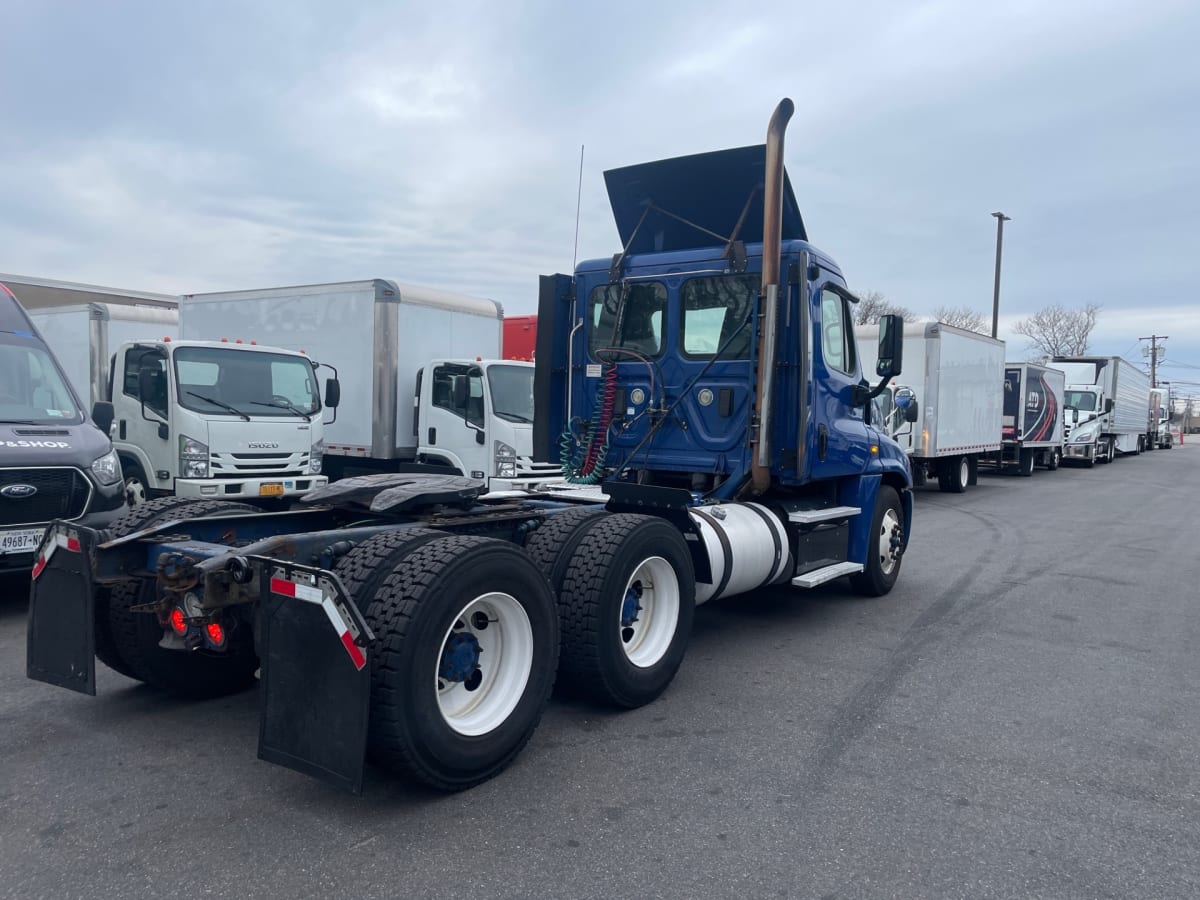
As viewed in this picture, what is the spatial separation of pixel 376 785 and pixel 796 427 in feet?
12.6

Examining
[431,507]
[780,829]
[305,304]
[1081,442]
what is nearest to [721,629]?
[431,507]

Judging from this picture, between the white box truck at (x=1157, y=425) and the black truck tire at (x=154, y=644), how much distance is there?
46.6 metres

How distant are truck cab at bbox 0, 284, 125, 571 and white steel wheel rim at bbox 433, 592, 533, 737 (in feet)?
14.0

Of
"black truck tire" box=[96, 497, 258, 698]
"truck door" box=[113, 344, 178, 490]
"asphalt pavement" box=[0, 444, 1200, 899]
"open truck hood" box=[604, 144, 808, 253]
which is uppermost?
"open truck hood" box=[604, 144, 808, 253]

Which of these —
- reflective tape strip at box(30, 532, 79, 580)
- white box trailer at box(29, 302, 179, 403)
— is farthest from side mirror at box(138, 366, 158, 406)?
reflective tape strip at box(30, 532, 79, 580)

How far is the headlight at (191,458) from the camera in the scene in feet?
31.7

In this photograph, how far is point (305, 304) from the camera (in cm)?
1224

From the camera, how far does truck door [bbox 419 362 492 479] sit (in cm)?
1094

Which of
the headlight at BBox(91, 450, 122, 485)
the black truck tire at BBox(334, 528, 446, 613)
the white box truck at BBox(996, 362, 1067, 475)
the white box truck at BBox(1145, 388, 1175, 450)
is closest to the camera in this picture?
the black truck tire at BBox(334, 528, 446, 613)

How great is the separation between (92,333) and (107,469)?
8.54 metres

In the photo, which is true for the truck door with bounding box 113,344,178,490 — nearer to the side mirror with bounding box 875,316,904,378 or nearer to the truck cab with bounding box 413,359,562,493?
the truck cab with bounding box 413,359,562,493

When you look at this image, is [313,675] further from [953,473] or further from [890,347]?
[953,473]

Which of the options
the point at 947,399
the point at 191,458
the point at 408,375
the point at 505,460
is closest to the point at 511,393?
the point at 505,460

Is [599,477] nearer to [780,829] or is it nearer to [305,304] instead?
[780,829]
